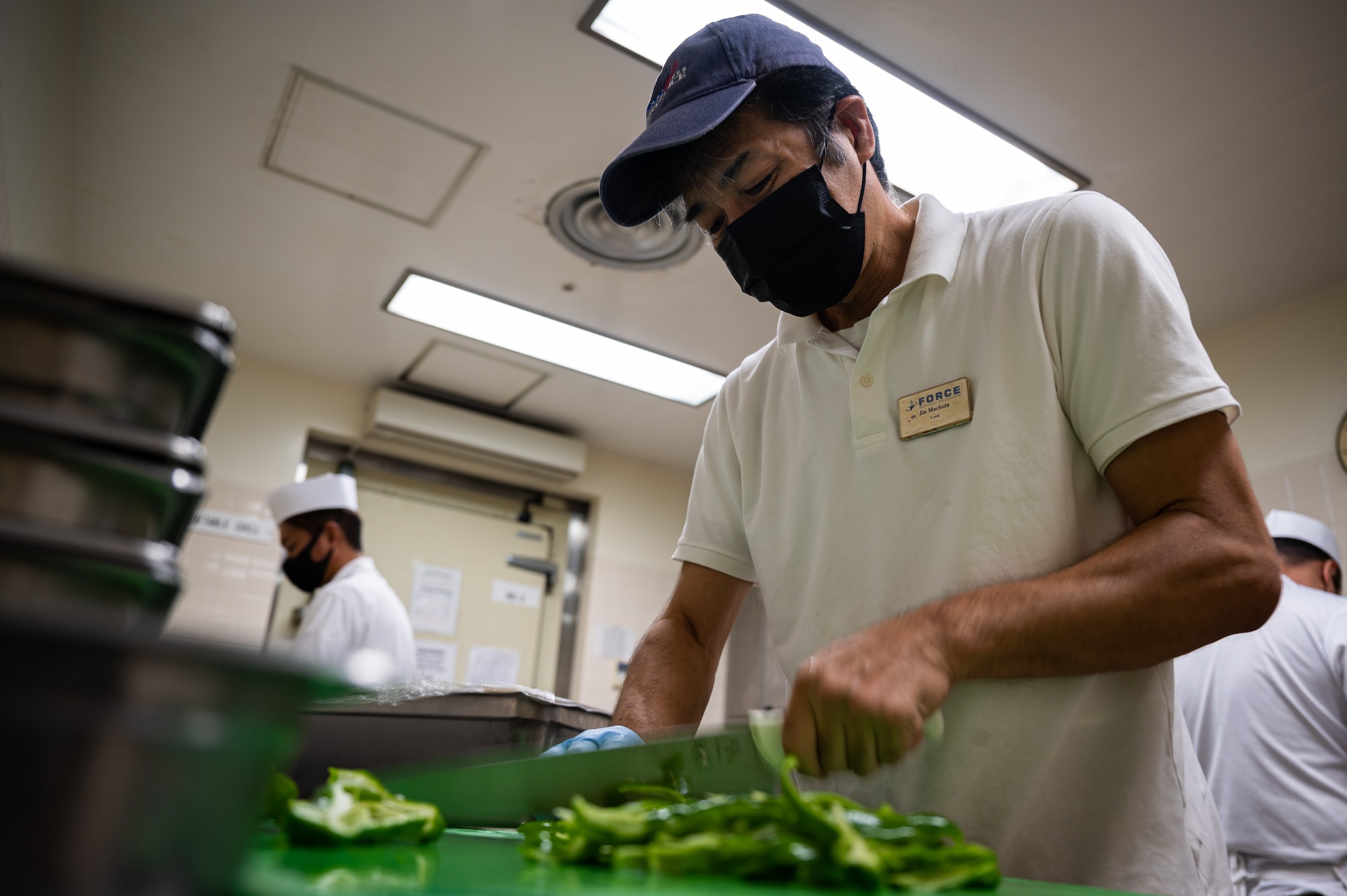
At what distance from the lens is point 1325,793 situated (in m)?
2.62

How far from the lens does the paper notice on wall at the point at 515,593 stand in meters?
5.25

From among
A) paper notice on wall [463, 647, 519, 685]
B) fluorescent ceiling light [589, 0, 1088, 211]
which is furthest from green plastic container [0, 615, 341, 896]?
paper notice on wall [463, 647, 519, 685]

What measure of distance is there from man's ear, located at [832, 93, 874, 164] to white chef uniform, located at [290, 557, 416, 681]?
2.63 metres

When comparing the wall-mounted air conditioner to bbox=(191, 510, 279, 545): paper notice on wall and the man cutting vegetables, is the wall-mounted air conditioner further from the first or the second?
the man cutting vegetables

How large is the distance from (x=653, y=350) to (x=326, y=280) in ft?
4.79

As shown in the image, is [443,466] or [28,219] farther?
[443,466]

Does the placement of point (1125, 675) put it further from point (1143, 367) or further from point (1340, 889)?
point (1340, 889)

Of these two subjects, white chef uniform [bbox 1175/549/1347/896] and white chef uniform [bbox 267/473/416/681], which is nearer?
white chef uniform [bbox 1175/549/1347/896]

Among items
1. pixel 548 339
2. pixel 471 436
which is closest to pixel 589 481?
pixel 471 436

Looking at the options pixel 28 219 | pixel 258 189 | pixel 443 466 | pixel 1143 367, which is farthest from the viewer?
pixel 443 466

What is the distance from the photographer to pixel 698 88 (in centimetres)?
134

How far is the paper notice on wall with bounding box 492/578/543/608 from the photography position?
5254 millimetres

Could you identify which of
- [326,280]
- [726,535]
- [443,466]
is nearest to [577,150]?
[326,280]

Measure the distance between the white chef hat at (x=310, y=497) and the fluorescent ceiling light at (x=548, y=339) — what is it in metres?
0.82
